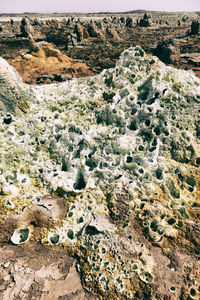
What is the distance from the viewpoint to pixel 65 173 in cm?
447

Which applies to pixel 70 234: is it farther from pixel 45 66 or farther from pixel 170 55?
pixel 170 55

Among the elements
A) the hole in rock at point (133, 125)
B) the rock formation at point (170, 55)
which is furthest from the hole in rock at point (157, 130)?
the rock formation at point (170, 55)

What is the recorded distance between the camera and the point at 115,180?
4.21 metres

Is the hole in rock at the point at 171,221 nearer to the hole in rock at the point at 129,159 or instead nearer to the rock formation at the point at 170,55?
the hole in rock at the point at 129,159

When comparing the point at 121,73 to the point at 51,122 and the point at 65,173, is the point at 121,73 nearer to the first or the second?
the point at 51,122

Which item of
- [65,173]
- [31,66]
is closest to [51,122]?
[65,173]

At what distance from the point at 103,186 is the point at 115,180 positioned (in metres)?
0.27

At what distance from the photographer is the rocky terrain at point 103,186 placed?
3.42 metres

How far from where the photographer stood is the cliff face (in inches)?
138

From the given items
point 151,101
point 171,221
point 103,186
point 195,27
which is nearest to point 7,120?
point 103,186

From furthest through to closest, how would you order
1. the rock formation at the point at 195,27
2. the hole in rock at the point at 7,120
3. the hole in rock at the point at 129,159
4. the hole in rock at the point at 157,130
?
1. the rock formation at the point at 195,27
2. the hole in rock at the point at 7,120
3. the hole in rock at the point at 157,130
4. the hole in rock at the point at 129,159

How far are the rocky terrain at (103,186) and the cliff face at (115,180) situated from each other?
19mm

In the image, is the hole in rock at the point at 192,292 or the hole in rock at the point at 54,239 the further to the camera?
the hole in rock at the point at 54,239

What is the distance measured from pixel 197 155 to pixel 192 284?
2.41 metres
